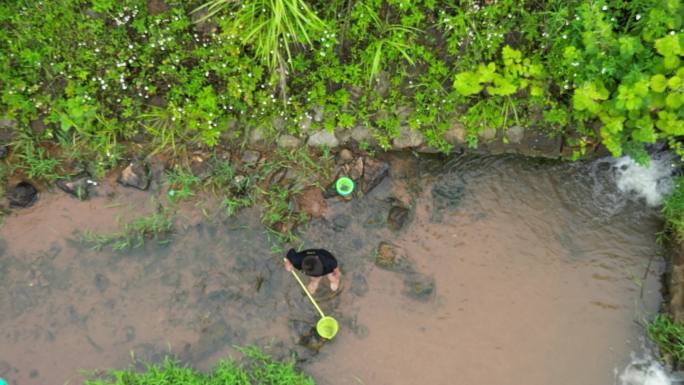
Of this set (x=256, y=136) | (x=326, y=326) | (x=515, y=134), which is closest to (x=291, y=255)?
(x=326, y=326)

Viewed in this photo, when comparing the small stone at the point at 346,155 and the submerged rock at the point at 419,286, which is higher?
the small stone at the point at 346,155

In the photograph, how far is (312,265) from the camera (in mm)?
4094

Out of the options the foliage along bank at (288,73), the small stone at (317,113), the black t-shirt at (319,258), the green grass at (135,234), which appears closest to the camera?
the foliage along bank at (288,73)

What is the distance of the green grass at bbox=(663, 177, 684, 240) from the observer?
427 cm

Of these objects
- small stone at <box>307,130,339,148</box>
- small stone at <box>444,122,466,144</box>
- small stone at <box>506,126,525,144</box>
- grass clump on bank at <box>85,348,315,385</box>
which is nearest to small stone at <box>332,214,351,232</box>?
small stone at <box>307,130,339,148</box>

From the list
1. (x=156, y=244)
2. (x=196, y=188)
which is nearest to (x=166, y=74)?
(x=196, y=188)

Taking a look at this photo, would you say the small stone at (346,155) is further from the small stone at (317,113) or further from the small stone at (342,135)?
the small stone at (317,113)

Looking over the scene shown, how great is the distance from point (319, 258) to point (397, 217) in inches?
33.2

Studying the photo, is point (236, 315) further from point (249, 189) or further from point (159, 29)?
point (159, 29)

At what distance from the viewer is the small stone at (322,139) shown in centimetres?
443

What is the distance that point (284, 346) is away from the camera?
14.3ft

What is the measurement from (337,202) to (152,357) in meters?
2.10

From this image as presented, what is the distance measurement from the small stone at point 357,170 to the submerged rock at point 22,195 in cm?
284

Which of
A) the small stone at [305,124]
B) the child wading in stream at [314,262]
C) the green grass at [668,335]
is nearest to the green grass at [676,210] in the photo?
the green grass at [668,335]
